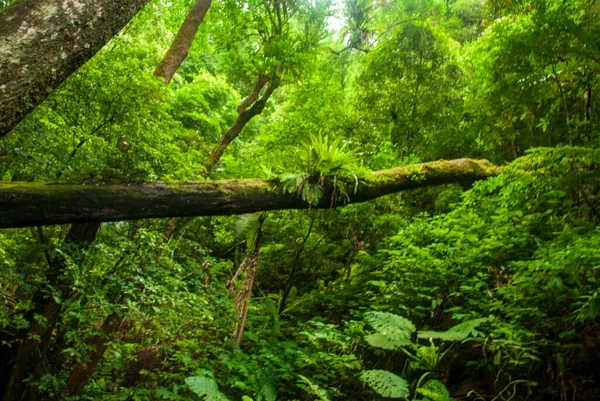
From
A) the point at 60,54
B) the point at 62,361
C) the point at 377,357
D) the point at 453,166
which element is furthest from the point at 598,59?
the point at 62,361

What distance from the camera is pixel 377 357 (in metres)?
4.52

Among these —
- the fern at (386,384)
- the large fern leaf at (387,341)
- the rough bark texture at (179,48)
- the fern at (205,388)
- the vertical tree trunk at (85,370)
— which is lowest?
the vertical tree trunk at (85,370)

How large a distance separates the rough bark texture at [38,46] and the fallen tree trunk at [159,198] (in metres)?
1.25

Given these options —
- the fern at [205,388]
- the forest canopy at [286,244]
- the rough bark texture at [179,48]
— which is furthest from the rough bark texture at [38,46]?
the rough bark texture at [179,48]

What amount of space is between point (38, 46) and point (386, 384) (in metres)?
3.26

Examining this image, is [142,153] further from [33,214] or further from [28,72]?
[28,72]

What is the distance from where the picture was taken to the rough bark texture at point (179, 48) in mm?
5766

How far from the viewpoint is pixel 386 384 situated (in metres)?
3.01

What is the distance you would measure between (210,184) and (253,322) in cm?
244

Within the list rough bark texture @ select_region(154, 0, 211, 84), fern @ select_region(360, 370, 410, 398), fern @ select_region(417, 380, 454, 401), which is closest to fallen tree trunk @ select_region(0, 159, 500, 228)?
fern @ select_region(360, 370, 410, 398)

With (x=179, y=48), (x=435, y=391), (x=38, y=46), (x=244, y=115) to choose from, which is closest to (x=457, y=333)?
(x=435, y=391)

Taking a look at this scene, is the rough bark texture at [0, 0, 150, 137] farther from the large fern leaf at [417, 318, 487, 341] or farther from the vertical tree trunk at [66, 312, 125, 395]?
the vertical tree trunk at [66, 312, 125, 395]

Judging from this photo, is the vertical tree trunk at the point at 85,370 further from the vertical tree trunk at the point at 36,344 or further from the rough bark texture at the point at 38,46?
the rough bark texture at the point at 38,46

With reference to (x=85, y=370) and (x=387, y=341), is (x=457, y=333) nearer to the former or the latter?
(x=387, y=341)
